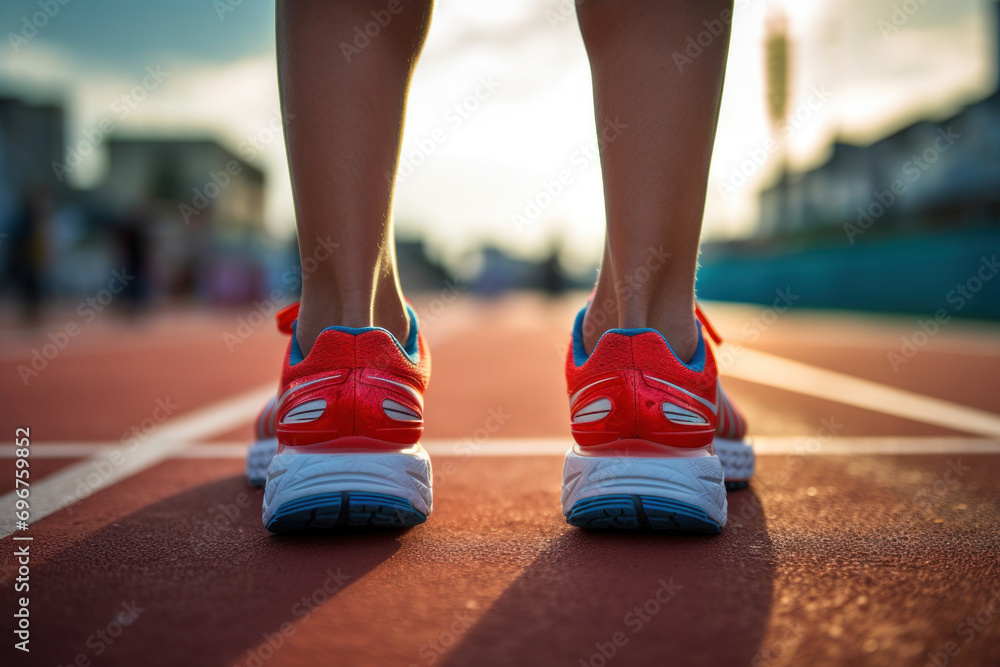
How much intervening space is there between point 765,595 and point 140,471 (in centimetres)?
137

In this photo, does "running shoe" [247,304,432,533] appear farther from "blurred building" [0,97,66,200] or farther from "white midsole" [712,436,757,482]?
"blurred building" [0,97,66,200]

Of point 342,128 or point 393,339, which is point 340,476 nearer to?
point 393,339

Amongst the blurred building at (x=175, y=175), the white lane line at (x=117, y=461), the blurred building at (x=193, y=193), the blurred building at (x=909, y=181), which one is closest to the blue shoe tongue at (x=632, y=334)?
the white lane line at (x=117, y=461)

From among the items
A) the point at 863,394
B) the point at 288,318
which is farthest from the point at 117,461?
the point at 863,394

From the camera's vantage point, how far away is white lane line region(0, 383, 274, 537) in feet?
4.26

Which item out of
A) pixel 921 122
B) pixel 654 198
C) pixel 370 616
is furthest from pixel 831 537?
pixel 921 122

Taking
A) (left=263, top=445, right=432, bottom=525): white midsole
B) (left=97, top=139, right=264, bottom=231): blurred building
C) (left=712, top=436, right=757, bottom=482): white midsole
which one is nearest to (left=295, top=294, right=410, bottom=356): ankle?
(left=263, top=445, right=432, bottom=525): white midsole

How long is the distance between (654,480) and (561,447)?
81 centimetres

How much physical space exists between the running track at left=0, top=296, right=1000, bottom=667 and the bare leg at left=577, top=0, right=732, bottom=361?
0.42 meters

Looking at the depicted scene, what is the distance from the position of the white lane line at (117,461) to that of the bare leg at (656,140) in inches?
44.4

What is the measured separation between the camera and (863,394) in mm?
2934

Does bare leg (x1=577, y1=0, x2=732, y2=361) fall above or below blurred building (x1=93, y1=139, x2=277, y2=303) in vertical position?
above

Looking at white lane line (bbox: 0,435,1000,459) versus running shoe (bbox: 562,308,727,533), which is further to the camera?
white lane line (bbox: 0,435,1000,459)

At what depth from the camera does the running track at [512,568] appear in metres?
0.72
